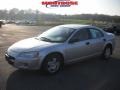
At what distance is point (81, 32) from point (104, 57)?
6.62 feet

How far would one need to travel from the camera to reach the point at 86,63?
342 inches

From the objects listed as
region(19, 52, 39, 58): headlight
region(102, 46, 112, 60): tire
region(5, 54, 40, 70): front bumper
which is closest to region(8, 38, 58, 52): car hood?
region(19, 52, 39, 58): headlight

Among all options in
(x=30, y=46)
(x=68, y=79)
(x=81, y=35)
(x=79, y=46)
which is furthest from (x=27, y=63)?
(x=81, y=35)

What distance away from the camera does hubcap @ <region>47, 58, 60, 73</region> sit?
6.89m

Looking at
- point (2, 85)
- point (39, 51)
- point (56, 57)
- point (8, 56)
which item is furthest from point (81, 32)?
point (2, 85)

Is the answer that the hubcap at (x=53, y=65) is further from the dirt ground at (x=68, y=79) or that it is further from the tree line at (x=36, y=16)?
the tree line at (x=36, y=16)

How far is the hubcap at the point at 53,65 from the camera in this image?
6891mm

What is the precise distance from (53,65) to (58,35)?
125 cm

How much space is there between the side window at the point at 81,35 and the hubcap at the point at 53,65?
→ 40.0 inches

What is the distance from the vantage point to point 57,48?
698cm

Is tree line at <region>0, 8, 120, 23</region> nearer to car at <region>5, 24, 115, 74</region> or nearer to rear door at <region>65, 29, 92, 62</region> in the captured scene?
car at <region>5, 24, 115, 74</region>

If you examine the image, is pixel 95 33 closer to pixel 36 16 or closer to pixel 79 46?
pixel 79 46


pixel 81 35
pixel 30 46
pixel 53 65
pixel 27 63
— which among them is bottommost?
pixel 53 65

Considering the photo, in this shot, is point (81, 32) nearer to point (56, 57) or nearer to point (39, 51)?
point (56, 57)
